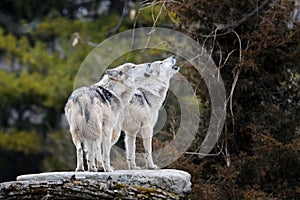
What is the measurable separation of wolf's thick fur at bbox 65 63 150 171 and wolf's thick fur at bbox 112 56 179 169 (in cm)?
22

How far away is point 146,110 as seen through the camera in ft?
20.5

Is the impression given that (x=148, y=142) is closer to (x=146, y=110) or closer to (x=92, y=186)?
(x=146, y=110)

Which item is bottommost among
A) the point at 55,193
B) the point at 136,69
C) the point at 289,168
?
the point at 289,168

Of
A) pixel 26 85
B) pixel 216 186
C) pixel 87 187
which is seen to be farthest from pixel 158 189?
pixel 26 85

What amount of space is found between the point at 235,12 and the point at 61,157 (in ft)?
25.8

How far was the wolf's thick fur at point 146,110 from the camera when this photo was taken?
20.4ft

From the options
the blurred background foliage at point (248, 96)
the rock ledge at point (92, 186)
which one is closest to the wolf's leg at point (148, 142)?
the rock ledge at point (92, 186)

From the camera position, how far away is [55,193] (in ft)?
17.9

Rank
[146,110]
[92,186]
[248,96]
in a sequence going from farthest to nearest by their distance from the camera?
[248,96], [146,110], [92,186]

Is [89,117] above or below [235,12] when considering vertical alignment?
below

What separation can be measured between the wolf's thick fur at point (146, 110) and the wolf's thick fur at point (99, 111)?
8.7 inches

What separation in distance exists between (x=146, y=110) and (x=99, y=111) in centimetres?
61

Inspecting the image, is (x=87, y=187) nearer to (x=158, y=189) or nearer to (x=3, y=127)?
(x=158, y=189)

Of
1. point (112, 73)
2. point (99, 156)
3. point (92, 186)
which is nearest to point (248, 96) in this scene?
point (112, 73)
